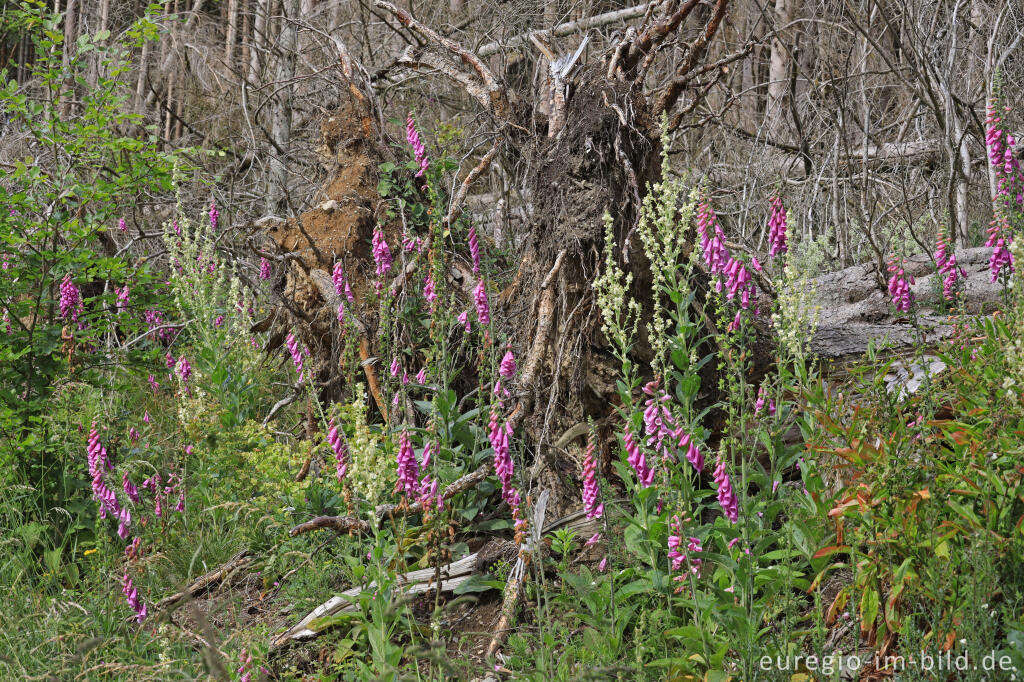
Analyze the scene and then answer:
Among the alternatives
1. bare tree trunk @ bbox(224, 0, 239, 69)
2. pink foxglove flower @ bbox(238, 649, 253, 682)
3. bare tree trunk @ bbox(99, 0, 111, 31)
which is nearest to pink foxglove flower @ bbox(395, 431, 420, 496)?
pink foxglove flower @ bbox(238, 649, 253, 682)

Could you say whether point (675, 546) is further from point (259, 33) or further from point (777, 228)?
point (259, 33)

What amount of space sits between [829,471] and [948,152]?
3.01 meters

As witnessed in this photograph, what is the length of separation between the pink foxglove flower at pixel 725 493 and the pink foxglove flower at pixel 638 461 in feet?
0.81

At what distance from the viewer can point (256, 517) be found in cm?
418

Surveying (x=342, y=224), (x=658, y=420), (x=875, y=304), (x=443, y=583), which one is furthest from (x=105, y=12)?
(x=658, y=420)

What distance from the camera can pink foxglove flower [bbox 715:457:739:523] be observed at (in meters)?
2.63

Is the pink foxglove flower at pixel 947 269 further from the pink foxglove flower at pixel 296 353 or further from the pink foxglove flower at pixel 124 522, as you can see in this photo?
the pink foxglove flower at pixel 124 522

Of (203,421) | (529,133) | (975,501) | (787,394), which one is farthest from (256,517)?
(975,501)

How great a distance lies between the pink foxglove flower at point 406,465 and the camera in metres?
3.03

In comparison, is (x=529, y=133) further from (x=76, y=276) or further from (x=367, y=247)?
(x=76, y=276)

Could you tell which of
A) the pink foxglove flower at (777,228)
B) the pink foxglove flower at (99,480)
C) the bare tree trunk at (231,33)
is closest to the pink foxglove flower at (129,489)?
the pink foxglove flower at (99,480)

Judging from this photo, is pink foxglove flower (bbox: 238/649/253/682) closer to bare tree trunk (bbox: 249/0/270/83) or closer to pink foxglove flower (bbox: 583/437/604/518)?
pink foxglove flower (bbox: 583/437/604/518)

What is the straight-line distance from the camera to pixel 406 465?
122 inches

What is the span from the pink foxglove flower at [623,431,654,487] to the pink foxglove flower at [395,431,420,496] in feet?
2.70
